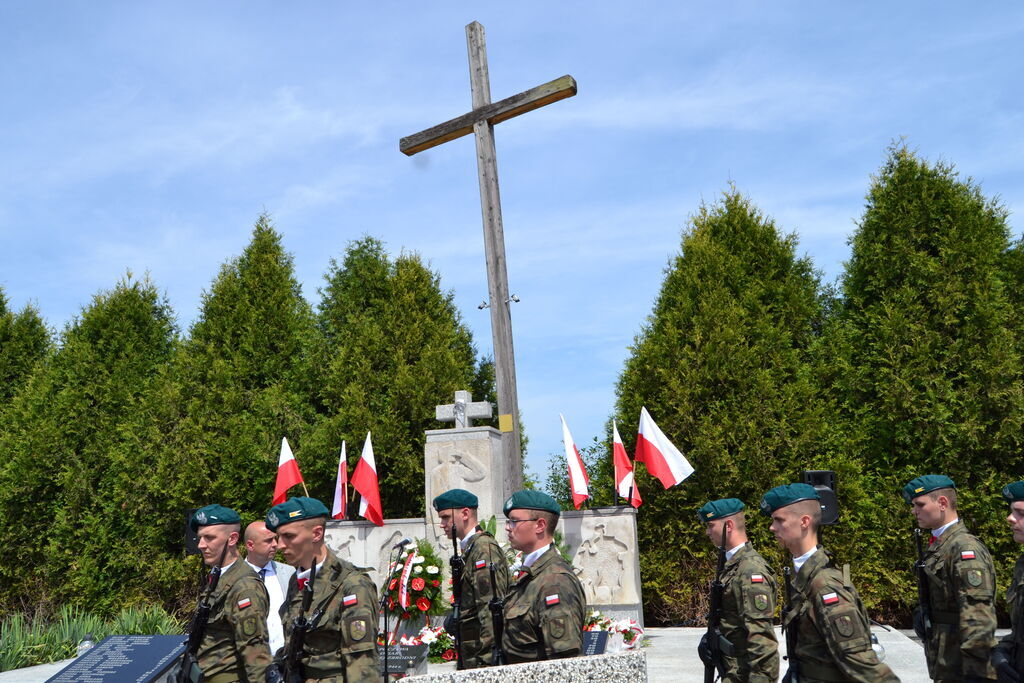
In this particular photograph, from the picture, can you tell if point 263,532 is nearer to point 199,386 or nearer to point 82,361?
point 199,386

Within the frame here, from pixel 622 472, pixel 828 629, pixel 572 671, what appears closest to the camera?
pixel 572 671

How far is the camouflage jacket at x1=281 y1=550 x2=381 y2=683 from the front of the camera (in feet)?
13.1

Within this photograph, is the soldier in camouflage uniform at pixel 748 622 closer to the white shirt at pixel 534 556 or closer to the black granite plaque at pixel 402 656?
the white shirt at pixel 534 556

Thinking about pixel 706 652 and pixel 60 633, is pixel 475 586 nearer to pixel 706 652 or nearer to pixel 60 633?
pixel 706 652

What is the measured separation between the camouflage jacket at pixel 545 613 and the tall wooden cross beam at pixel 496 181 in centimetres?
650

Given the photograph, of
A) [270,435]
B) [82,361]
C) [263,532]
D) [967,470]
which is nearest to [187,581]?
[270,435]

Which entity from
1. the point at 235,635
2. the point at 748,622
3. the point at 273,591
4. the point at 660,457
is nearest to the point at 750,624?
the point at 748,622

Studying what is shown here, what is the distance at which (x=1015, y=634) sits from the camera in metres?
4.69

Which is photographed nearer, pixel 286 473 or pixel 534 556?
pixel 534 556

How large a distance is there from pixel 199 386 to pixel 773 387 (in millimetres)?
10001

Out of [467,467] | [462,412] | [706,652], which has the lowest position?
[706,652]

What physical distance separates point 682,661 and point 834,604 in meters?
6.27

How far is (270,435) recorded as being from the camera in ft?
51.6

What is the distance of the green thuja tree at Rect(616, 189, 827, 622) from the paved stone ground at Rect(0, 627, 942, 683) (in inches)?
54.3
